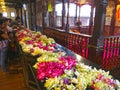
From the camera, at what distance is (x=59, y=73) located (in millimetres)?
1281

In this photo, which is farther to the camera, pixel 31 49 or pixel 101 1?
pixel 101 1

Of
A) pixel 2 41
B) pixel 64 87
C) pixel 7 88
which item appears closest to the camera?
pixel 64 87

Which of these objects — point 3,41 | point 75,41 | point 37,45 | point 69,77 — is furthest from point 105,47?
point 69,77

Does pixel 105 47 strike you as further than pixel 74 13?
No

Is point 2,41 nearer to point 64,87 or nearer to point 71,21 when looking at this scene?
point 64,87

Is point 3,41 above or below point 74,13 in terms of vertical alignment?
below

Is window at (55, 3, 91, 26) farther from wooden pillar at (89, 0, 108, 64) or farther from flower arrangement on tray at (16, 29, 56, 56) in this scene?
flower arrangement on tray at (16, 29, 56, 56)

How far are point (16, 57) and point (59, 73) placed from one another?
3763 millimetres

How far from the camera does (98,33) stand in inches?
153

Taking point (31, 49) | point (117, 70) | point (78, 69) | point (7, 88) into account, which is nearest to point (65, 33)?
point (117, 70)

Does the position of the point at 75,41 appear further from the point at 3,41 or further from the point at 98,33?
the point at 3,41

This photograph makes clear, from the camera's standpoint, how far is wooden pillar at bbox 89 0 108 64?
376 cm

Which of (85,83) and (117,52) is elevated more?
(85,83)

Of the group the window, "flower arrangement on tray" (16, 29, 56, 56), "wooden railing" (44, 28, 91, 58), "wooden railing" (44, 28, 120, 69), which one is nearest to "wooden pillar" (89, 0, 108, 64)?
"wooden railing" (44, 28, 120, 69)
